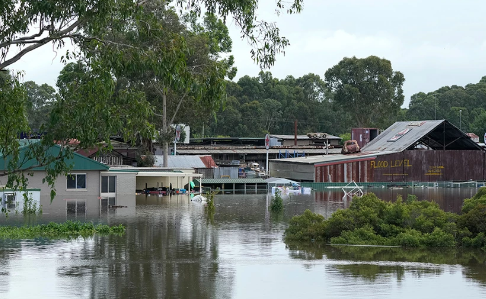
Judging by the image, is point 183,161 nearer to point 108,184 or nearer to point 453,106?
point 108,184

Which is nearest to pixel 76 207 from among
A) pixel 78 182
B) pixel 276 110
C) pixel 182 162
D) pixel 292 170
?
pixel 78 182

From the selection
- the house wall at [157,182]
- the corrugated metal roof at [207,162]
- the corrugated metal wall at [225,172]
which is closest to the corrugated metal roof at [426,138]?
the corrugated metal wall at [225,172]

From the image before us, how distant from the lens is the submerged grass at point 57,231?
28.1 m

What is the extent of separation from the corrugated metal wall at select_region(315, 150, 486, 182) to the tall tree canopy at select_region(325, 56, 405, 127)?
107ft

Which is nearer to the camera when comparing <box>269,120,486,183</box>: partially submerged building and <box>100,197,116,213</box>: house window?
<box>100,197,116,213</box>: house window

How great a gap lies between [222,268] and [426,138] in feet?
201

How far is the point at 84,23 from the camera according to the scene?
17.7 meters

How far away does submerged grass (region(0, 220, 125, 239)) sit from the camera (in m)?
28.1

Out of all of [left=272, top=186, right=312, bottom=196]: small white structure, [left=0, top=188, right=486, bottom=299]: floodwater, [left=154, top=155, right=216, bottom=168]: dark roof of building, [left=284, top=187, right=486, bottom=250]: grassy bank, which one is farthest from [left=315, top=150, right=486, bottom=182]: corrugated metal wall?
[left=284, top=187, right=486, bottom=250]: grassy bank

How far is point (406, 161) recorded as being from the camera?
7694cm

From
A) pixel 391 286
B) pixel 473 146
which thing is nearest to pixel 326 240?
pixel 391 286

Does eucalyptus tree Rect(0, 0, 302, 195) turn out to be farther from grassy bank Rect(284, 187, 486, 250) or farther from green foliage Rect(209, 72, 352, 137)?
green foliage Rect(209, 72, 352, 137)

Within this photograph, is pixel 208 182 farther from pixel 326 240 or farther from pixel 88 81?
pixel 88 81

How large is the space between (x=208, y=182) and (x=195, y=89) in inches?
1956
